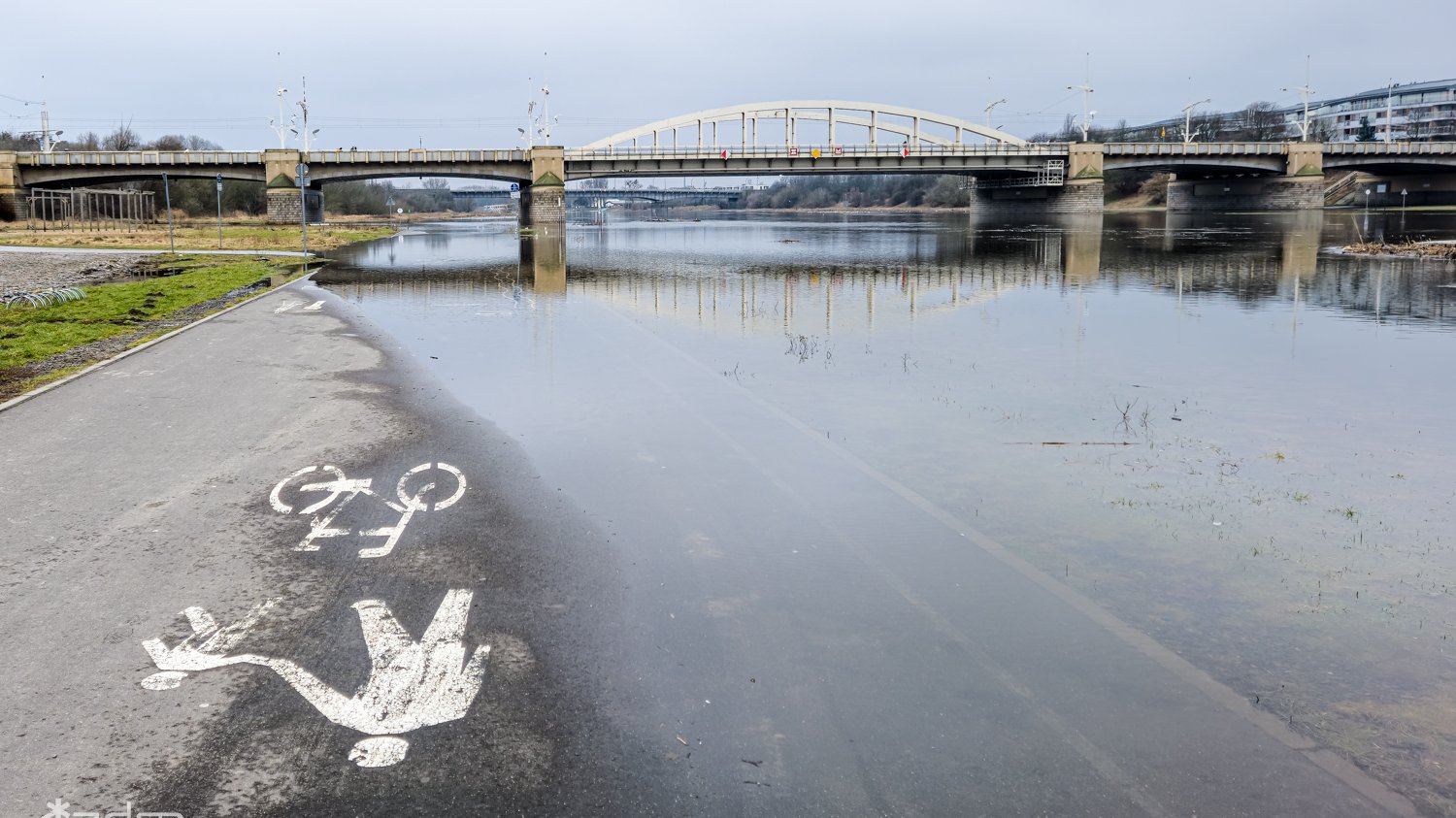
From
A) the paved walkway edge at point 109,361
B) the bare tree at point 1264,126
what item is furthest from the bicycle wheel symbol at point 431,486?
the bare tree at point 1264,126

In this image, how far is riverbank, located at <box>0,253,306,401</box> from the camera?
17.0 m

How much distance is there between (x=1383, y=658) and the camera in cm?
616

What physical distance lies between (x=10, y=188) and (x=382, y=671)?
359ft

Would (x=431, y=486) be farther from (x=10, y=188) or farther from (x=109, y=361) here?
(x=10, y=188)

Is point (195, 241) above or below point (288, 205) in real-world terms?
below

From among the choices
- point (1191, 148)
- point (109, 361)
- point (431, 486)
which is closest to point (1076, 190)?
point (1191, 148)

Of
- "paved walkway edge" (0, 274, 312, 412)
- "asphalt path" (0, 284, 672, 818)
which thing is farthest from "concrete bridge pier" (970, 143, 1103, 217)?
"asphalt path" (0, 284, 672, 818)

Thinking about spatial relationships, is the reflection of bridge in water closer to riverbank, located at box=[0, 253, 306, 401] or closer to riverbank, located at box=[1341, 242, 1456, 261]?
riverbank, located at box=[1341, 242, 1456, 261]

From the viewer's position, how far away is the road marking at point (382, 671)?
5.44 metres

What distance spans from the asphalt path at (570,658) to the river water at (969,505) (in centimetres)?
5

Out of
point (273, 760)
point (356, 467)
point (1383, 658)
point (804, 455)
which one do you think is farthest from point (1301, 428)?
point (273, 760)

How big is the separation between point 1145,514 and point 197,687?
22.5 ft

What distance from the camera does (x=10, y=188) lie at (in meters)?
95.0

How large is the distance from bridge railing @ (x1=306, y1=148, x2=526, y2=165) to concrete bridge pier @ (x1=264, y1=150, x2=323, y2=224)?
2.27 meters
